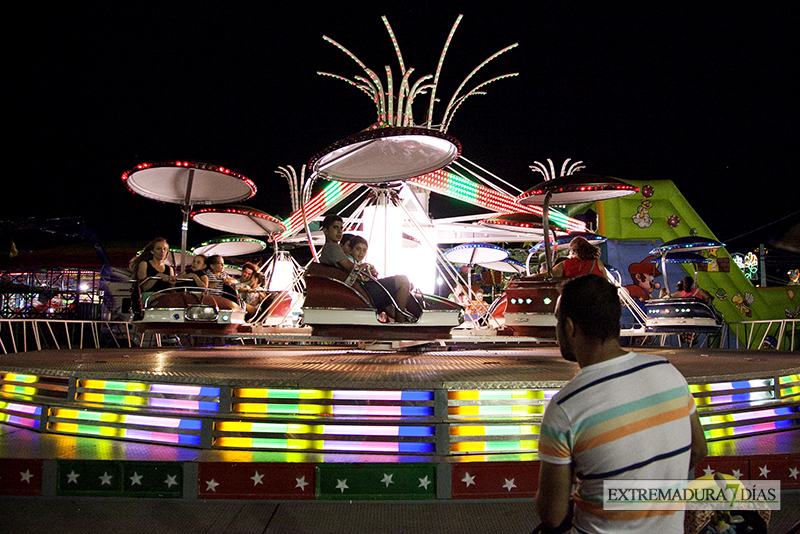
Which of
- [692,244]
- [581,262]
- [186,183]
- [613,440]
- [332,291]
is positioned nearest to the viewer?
[613,440]

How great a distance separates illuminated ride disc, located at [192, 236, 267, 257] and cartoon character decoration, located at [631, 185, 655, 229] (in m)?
10.6

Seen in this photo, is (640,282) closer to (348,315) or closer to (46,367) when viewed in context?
(348,315)

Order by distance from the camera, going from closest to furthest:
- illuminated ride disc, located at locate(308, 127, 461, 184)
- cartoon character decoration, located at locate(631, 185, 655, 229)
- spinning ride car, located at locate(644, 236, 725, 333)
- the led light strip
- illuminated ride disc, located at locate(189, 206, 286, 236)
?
the led light strip → illuminated ride disc, located at locate(308, 127, 461, 184) → illuminated ride disc, located at locate(189, 206, 286, 236) → spinning ride car, located at locate(644, 236, 725, 333) → cartoon character decoration, located at locate(631, 185, 655, 229)

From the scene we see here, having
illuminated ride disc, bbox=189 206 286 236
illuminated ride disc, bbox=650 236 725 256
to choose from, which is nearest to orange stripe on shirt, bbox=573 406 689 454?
illuminated ride disc, bbox=189 206 286 236

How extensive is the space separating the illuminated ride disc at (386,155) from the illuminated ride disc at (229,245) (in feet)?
19.0

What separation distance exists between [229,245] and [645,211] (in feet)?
38.2

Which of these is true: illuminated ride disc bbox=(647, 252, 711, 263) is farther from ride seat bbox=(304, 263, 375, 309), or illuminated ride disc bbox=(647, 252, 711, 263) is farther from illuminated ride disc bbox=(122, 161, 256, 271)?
illuminated ride disc bbox=(122, 161, 256, 271)

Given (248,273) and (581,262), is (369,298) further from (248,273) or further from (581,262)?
(248,273)

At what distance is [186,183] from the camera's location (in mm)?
6875

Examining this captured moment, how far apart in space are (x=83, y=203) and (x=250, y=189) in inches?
656

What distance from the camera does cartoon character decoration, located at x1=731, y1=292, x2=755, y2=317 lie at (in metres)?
13.7

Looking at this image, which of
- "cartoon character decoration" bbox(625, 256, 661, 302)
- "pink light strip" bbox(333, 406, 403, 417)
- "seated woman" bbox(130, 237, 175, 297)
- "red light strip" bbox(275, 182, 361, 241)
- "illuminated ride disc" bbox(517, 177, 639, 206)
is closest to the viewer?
"pink light strip" bbox(333, 406, 403, 417)

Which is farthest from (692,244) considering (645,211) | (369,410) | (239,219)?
(369,410)

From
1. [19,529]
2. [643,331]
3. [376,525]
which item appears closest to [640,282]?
[643,331]
